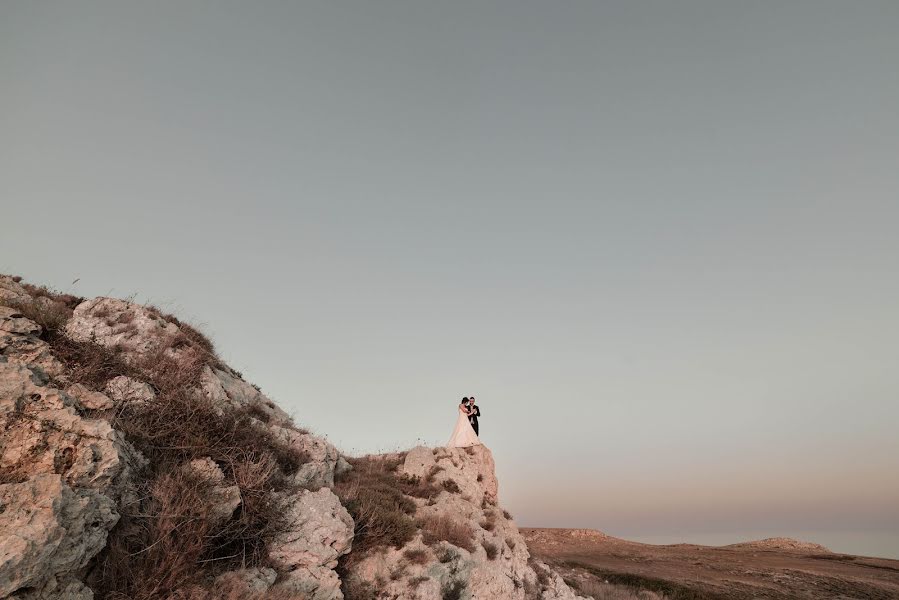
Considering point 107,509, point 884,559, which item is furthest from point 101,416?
point 884,559

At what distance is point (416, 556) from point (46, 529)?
8828mm

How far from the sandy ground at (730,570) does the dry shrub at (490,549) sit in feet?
52.7

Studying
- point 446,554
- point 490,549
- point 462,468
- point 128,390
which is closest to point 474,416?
point 462,468

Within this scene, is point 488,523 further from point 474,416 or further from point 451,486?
point 474,416

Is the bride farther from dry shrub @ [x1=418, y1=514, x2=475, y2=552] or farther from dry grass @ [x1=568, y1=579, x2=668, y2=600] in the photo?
dry grass @ [x1=568, y1=579, x2=668, y2=600]

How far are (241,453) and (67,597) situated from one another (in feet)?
14.6

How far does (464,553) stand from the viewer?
531 inches

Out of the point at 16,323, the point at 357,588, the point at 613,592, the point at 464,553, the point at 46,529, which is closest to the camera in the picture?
the point at 46,529

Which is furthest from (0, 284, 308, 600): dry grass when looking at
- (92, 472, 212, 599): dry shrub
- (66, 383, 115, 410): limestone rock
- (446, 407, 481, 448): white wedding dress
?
(446, 407, 481, 448): white wedding dress

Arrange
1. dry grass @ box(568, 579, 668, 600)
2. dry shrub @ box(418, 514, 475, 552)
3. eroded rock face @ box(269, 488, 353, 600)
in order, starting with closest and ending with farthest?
1. eroded rock face @ box(269, 488, 353, 600)
2. dry shrub @ box(418, 514, 475, 552)
3. dry grass @ box(568, 579, 668, 600)

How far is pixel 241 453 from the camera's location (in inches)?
389

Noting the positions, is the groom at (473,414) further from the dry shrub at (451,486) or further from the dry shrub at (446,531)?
the dry shrub at (446,531)

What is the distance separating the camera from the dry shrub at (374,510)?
11.7 m

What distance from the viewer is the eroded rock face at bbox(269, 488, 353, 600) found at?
9008mm
